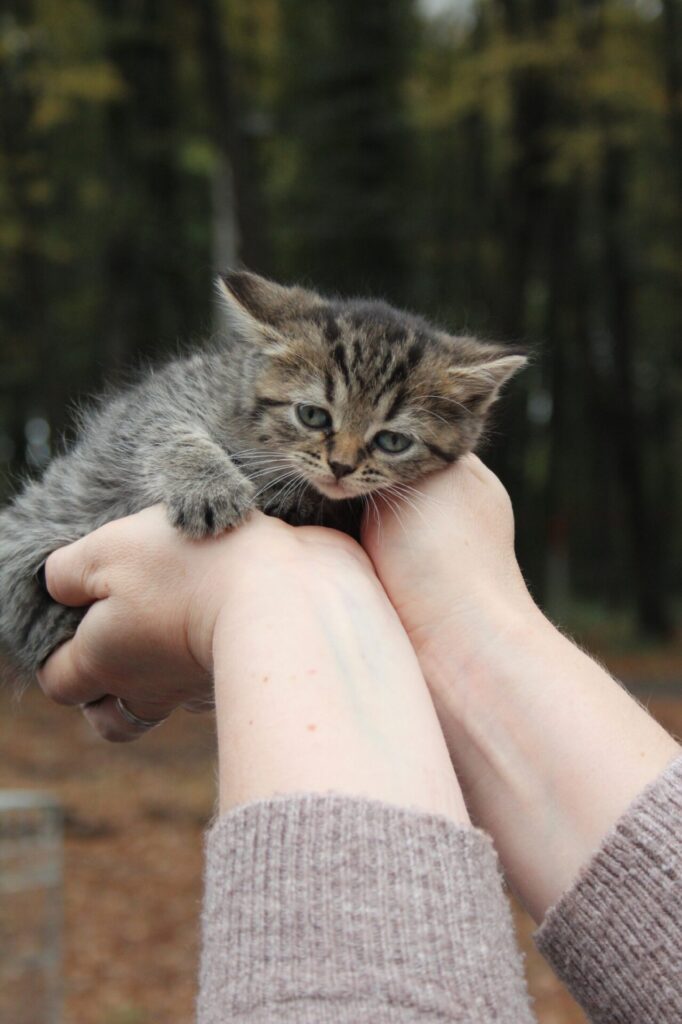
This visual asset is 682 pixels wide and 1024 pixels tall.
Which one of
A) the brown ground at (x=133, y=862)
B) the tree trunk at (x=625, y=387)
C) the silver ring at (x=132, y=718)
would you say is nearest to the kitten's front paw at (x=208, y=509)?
the silver ring at (x=132, y=718)

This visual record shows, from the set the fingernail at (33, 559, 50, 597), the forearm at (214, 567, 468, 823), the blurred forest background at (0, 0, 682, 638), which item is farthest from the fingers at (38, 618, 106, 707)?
the blurred forest background at (0, 0, 682, 638)

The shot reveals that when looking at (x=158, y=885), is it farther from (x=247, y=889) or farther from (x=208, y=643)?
(x=247, y=889)

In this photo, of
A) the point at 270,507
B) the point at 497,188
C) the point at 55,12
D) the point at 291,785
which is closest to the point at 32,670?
the point at 270,507

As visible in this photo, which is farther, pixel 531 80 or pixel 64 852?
pixel 531 80

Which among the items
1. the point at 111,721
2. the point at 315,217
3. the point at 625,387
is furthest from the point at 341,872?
the point at 625,387

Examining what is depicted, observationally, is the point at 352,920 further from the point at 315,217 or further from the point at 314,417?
the point at 315,217

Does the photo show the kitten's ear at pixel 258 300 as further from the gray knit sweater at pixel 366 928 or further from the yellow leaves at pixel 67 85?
the yellow leaves at pixel 67 85

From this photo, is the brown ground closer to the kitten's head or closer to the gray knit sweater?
A: the kitten's head
